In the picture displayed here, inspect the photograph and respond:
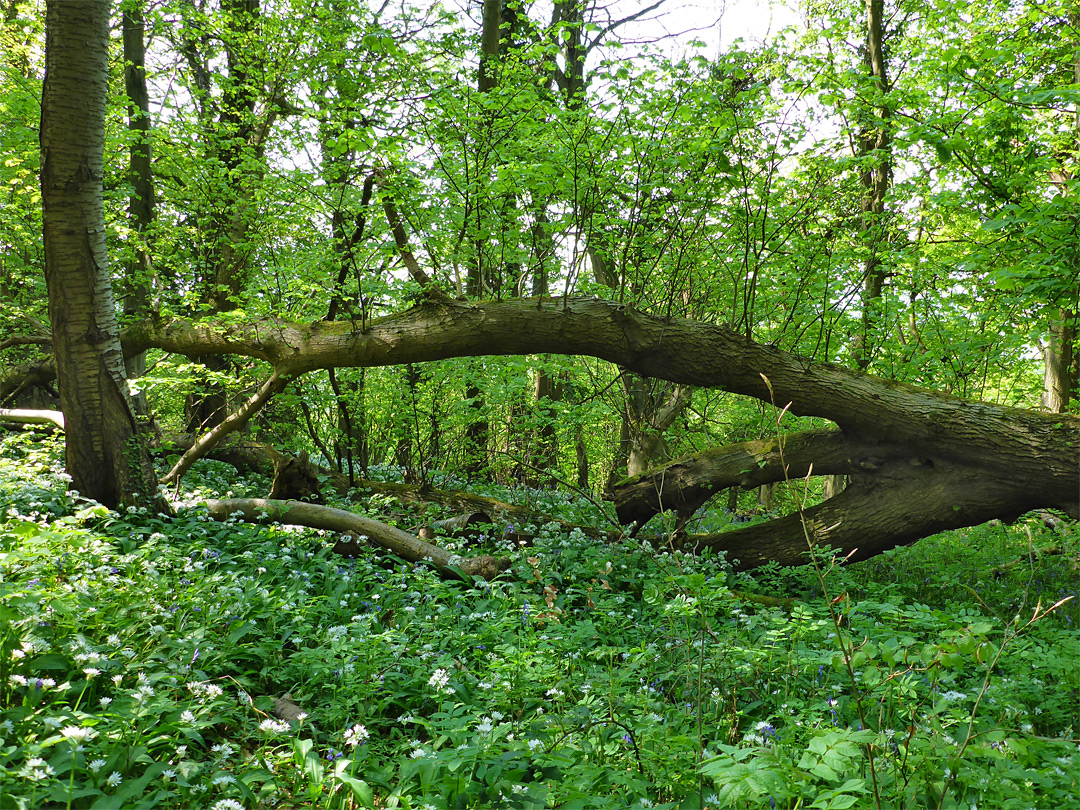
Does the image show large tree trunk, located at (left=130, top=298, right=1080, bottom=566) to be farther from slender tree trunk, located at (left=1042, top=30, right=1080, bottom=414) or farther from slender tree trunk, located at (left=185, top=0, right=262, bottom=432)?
slender tree trunk, located at (left=1042, top=30, right=1080, bottom=414)

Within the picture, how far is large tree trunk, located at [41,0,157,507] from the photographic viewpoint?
5125 mm

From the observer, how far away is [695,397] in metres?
12.3

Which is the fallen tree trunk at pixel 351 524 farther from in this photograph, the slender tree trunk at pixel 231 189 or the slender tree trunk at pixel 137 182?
the slender tree trunk at pixel 231 189

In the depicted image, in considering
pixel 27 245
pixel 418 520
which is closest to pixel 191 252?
pixel 27 245

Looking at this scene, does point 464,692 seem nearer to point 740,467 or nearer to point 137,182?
point 740,467

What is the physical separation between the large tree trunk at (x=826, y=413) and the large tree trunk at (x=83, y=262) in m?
1.62

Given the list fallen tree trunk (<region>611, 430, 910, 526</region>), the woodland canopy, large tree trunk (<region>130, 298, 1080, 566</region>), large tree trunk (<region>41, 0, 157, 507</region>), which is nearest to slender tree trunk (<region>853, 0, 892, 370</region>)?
the woodland canopy

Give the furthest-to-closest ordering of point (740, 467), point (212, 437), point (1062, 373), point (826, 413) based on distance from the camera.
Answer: point (1062, 373) → point (740, 467) → point (212, 437) → point (826, 413)

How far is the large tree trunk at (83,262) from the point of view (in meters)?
5.12

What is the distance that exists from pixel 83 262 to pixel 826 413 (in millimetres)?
7079

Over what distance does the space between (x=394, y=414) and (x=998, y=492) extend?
282 inches

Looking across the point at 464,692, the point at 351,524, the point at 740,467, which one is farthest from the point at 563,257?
the point at 464,692

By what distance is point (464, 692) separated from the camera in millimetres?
3275

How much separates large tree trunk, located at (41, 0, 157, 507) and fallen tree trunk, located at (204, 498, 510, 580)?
786mm
